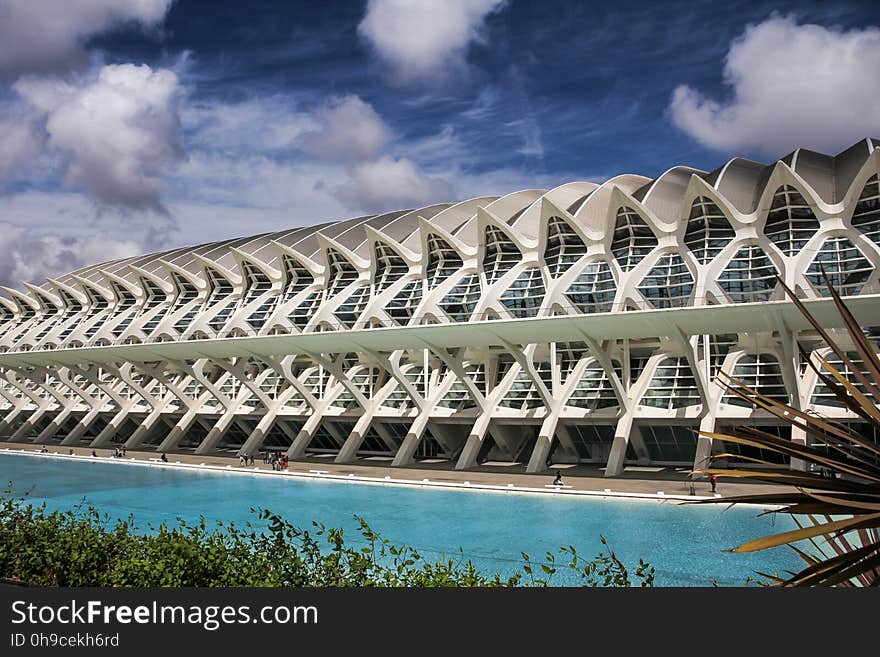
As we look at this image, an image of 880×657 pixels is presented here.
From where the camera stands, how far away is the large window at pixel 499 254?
4150 centimetres

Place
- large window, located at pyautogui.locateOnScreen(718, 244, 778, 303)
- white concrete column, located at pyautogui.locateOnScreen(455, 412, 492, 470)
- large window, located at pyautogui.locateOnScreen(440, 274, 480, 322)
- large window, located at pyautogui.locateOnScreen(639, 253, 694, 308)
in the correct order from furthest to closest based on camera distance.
→ 1. large window, located at pyautogui.locateOnScreen(440, 274, 480, 322)
2. large window, located at pyautogui.locateOnScreen(639, 253, 694, 308)
3. large window, located at pyautogui.locateOnScreen(718, 244, 778, 303)
4. white concrete column, located at pyautogui.locateOnScreen(455, 412, 492, 470)

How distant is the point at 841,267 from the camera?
1283 inches

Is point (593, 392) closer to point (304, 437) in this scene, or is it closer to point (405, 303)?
point (405, 303)

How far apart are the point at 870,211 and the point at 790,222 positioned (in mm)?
3259

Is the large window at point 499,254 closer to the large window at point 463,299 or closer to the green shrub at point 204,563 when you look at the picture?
the large window at point 463,299

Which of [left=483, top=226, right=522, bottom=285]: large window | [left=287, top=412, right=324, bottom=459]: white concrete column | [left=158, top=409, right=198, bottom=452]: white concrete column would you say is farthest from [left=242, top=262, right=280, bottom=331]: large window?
[left=483, top=226, right=522, bottom=285]: large window

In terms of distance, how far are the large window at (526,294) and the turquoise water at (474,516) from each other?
13.4 meters

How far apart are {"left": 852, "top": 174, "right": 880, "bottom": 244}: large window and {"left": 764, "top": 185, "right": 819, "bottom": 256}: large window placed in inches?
68.9

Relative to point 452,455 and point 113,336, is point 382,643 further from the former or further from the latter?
point 113,336

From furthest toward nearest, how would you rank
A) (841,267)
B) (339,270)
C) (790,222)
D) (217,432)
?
(339,270), (217,432), (790,222), (841,267)

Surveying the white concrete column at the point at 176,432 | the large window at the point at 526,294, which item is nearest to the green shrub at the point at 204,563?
the large window at the point at 526,294

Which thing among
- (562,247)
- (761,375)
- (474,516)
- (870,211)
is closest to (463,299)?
(562,247)

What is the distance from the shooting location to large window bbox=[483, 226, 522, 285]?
41500mm

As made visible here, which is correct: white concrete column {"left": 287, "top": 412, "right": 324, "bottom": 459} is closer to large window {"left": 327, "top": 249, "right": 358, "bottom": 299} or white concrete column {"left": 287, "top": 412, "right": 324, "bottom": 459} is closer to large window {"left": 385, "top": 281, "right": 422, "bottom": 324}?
large window {"left": 385, "top": 281, "right": 422, "bottom": 324}
